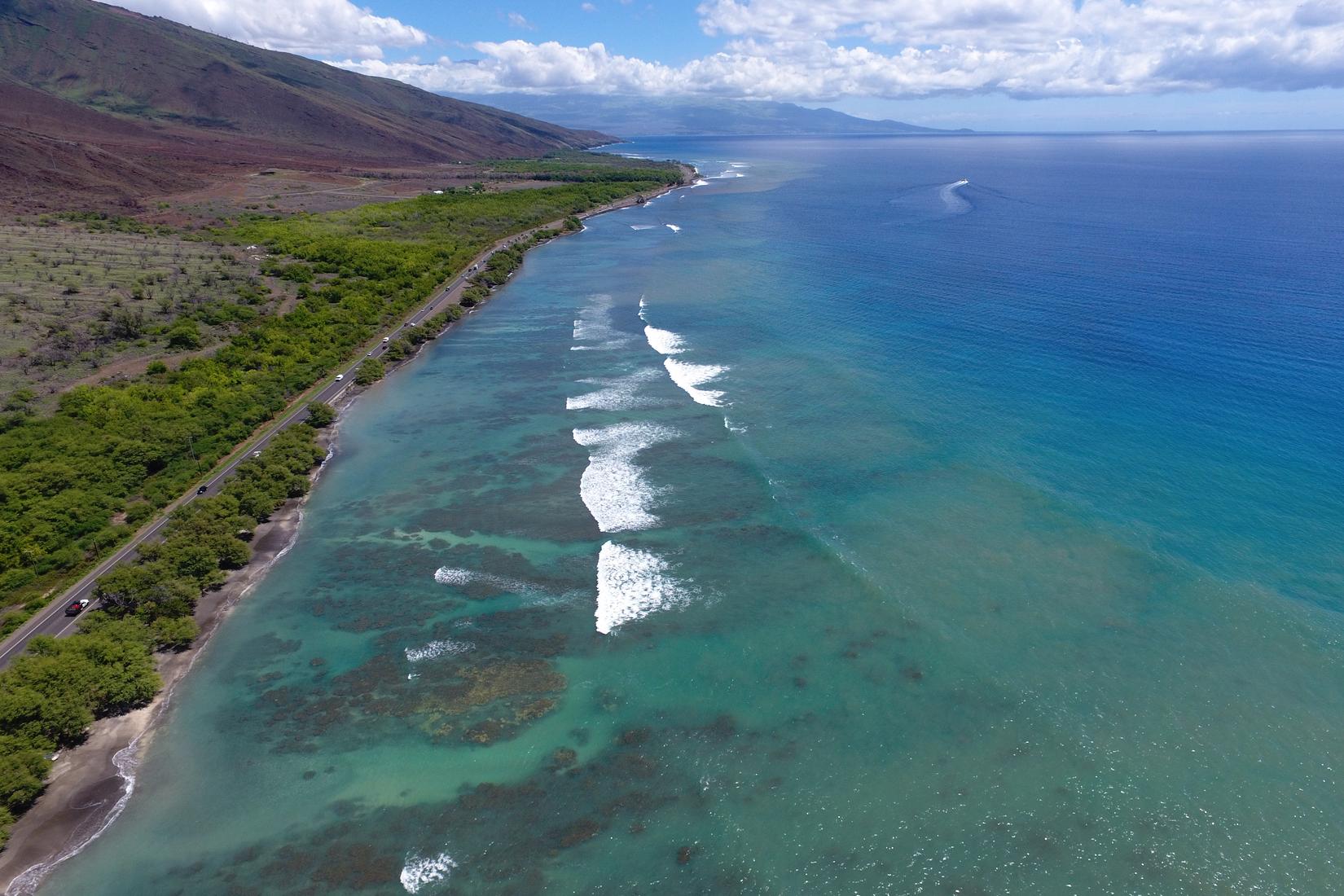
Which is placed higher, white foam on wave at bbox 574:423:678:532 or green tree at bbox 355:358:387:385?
green tree at bbox 355:358:387:385

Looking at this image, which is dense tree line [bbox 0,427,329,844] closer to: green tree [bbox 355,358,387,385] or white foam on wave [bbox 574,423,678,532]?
white foam on wave [bbox 574,423,678,532]

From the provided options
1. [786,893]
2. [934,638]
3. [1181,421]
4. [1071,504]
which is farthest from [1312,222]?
[786,893]

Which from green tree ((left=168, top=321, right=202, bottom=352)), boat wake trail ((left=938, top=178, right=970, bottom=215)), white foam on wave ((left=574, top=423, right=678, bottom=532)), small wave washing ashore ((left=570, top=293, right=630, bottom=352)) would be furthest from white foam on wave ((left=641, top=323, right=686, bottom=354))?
boat wake trail ((left=938, top=178, right=970, bottom=215))

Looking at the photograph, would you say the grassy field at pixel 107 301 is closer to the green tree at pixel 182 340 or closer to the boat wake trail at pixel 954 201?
the green tree at pixel 182 340

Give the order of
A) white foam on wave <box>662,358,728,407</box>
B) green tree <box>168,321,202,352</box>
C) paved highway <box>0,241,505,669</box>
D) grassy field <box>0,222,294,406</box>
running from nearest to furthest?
paved highway <box>0,241,505,669</box> < white foam on wave <box>662,358,728,407</box> < grassy field <box>0,222,294,406</box> < green tree <box>168,321,202,352</box>

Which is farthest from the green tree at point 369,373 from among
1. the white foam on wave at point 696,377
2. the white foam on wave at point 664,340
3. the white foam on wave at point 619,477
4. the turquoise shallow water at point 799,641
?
the white foam on wave at point 696,377

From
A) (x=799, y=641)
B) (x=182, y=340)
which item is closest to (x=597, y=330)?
(x=182, y=340)

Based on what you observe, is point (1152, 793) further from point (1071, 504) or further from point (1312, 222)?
point (1312, 222)
